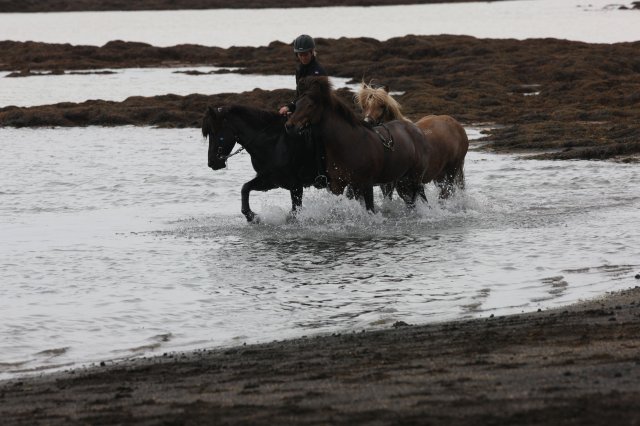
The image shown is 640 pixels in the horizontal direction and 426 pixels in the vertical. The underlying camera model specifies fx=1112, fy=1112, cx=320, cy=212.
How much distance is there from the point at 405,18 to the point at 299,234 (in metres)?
80.4

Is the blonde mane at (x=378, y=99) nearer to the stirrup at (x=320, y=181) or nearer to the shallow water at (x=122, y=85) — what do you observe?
the stirrup at (x=320, y=181)

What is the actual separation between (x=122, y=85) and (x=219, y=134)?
30.6 m

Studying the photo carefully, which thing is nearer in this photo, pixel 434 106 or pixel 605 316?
pixel 605 316

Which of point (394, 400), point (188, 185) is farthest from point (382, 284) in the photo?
point (188, 185)

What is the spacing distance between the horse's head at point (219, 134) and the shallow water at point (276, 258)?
3.32 feet

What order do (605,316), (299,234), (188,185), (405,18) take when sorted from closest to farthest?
(605,316), (299,234), (188,185), (405,18)

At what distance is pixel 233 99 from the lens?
32.1m

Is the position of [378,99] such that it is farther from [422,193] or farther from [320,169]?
[320,169]

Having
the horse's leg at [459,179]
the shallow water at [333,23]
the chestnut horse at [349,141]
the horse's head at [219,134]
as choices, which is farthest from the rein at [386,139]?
the shallow water at [333,23]

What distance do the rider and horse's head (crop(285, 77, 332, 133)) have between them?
20 centimetres

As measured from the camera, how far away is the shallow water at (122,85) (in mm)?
38094

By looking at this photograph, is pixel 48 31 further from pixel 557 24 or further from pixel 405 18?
pixel 557 24

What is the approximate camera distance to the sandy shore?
537 centimetres

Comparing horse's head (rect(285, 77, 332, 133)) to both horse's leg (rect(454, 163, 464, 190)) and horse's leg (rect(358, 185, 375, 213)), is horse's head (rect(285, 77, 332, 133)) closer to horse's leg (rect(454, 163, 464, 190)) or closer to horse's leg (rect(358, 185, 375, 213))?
horse's leg (rect(358, 185, 375, 213))
